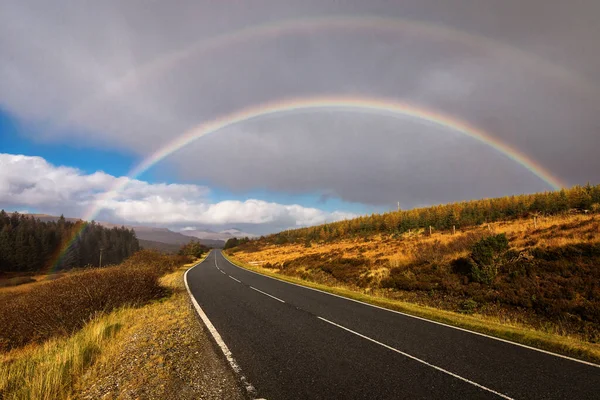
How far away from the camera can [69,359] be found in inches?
245

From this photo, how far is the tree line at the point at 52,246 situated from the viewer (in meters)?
75.6

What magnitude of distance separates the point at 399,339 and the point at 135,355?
648cm

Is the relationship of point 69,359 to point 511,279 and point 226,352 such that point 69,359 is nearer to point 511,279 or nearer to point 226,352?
point 226,352

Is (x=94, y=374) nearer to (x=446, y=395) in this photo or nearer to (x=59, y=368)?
(x=59, y=368)

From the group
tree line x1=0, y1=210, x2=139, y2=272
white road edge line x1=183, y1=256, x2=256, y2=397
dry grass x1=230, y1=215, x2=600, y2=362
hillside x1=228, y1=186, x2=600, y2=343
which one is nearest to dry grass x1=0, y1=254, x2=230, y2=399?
white road edge line x1=183, y1=256, x2=256, y2=397

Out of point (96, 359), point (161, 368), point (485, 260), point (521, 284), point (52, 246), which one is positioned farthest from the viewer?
point (52, 246)

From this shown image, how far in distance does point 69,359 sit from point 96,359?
0.50 m

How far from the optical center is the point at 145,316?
10305 millimetres

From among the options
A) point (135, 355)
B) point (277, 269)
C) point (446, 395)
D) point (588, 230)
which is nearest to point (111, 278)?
point (135, 355)

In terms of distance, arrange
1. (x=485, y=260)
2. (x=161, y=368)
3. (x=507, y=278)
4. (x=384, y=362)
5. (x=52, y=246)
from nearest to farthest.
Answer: (x=161, y=368) → (x=384, y=362) → (x=507, y=278) → (x=485, y=260) → (x=52, y=246)

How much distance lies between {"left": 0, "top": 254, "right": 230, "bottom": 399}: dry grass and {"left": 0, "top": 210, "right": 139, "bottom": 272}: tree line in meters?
64.9

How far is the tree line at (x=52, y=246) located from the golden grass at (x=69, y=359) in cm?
6407

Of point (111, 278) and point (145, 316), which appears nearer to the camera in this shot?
point (145, 316)

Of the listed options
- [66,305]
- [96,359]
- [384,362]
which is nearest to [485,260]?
[384,362]
